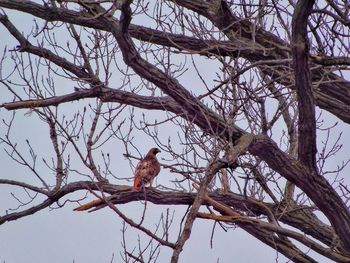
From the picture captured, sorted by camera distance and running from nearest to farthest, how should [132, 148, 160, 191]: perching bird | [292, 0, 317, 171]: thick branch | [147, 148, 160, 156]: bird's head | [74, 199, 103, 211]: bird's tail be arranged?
1. [292, 0, 317, 171]: thick branch
2. [74, 199, 103, 211]: bird's tail
3. [132, 148, 160, 191]: perching bird
4. [147, 148, 160, 156]: bird's head

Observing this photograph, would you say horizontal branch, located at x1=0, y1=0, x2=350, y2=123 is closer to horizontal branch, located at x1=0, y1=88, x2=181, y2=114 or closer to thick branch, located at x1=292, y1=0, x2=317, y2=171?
horizontal branch, located at x1=0, y1=88, x2=181, y2=114

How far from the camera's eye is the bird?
685cm

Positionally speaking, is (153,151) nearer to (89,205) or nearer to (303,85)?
(89,205)

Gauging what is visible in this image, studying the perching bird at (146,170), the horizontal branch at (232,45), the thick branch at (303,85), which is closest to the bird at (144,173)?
the perching bird at (146,170)

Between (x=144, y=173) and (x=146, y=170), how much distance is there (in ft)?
0.58

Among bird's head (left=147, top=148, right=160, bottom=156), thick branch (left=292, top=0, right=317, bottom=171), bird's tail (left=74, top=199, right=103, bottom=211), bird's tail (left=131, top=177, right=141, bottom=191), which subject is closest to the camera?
thick branch (left=292, top=0, right=317, bottom=171)

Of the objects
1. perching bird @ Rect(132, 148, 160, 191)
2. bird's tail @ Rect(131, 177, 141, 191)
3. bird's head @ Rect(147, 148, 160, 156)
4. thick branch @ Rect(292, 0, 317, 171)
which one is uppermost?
bird's head @ Rect(147, 148, 160, 156)

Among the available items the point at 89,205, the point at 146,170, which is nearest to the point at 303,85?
the point at 89,205

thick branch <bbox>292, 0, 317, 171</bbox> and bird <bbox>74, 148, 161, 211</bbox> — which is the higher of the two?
bird <bbox>74, 148, 161, 211</bbox>

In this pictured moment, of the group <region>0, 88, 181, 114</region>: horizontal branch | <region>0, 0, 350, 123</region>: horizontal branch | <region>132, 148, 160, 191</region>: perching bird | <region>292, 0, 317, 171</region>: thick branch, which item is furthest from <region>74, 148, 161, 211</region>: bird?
<region>292, 0, 317, 171</region>: thick branch

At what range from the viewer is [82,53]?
7930 mm

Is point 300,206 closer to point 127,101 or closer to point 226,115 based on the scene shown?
point 226,115

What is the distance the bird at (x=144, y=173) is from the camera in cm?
685

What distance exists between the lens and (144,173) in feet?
24.7
